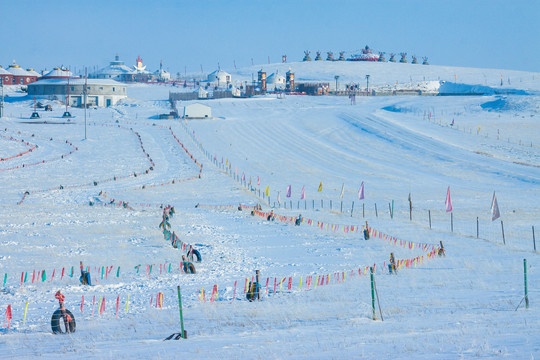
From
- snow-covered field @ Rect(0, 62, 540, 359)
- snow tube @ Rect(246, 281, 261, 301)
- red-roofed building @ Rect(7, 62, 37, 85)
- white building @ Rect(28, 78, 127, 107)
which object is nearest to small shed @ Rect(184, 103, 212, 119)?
snow-covered field @ Rect(0, 62, 540, 359)

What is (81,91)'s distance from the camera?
10681cm

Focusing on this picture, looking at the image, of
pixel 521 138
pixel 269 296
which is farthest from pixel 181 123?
pixel 269 296

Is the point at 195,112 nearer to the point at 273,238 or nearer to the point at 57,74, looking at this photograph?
the point at 57,74

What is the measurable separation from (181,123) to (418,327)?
70222 millimetres

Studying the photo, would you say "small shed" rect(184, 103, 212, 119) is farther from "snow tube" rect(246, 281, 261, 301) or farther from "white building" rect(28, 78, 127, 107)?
"snow tube" rect(246, 281, 261, 301)

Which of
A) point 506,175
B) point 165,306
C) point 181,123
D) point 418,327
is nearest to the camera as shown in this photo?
point 418,327

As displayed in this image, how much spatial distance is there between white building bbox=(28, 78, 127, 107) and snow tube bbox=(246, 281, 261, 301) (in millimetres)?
94066

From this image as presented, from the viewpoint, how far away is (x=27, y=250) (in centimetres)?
2256

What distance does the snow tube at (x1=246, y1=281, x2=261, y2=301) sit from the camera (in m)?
15.7

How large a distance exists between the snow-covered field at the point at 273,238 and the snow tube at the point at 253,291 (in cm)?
22

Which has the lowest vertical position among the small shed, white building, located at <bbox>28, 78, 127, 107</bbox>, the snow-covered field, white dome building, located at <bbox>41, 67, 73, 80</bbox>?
the snow-covered field

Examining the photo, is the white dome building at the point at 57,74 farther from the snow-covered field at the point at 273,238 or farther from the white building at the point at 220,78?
the white building at the point at 220,78

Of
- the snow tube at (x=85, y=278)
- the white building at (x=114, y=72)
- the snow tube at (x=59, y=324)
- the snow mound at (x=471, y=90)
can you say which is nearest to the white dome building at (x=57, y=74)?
the white building at (x=114, y=72)

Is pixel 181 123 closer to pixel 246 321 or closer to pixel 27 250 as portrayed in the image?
pixel 27 250
